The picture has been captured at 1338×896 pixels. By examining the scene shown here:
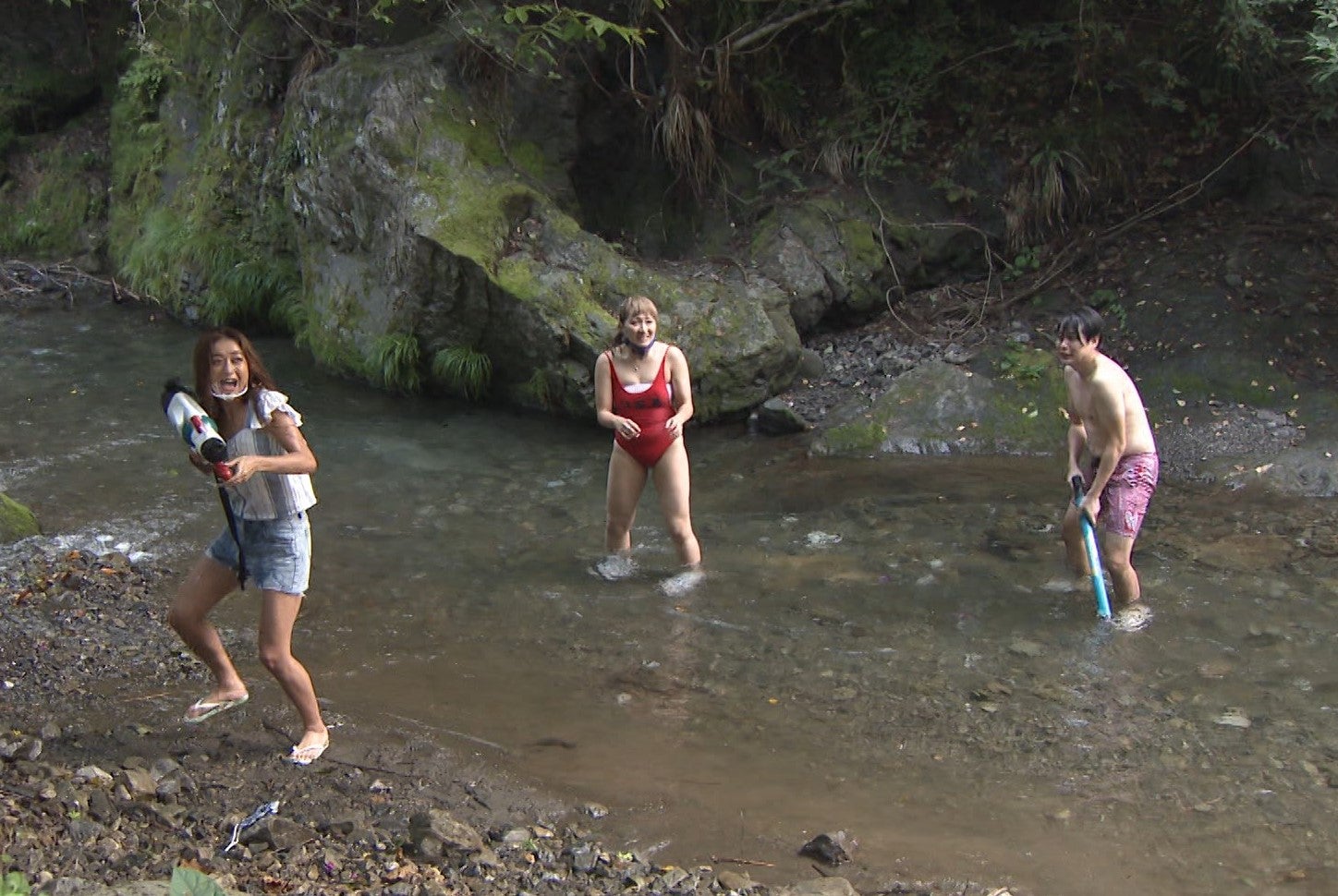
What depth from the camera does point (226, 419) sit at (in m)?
4.80

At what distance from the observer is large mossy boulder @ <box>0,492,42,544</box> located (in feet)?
24.1

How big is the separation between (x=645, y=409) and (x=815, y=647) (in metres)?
1.60

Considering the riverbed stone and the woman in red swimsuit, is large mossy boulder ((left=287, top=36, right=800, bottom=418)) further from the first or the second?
the riverbed stone

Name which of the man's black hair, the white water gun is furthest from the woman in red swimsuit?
the white water gun

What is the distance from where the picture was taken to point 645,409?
7.04 metres

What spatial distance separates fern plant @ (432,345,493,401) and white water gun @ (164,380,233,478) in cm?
560

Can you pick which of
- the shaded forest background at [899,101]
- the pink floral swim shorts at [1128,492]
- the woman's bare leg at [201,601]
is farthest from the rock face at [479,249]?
the woman's bare leg at [201,601]

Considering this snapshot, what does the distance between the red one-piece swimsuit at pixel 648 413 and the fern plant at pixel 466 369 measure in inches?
136

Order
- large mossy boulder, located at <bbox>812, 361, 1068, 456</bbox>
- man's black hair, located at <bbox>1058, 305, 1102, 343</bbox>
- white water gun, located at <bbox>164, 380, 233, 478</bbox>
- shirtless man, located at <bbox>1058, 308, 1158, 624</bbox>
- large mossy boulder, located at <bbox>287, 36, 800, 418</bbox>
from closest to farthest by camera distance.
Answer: white water gun, located at <bbox>164, 380, 233, 478</bbox>
man's black hair, located at <bbox>1058, 305, 1102, 343</bbox>
shirtless man, located at <bbox>1058, 308, 1158, 624</bbox>
large mossy boulder, located at <bbox>812, 361, 1068, 456</bbox>
large mossy boulder, located at <bbox>287, 36, 800, 418</bbox>

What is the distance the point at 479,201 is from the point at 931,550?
4.94 m

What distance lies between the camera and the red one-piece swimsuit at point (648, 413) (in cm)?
701

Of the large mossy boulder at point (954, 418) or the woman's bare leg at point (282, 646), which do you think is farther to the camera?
the large mossy boulder at point (954, 418)

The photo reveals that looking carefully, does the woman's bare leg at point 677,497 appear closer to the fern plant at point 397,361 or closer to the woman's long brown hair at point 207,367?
the woman's long brown hair at point 207,367

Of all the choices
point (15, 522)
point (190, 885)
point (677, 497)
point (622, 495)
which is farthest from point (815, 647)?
point (15, 522)
